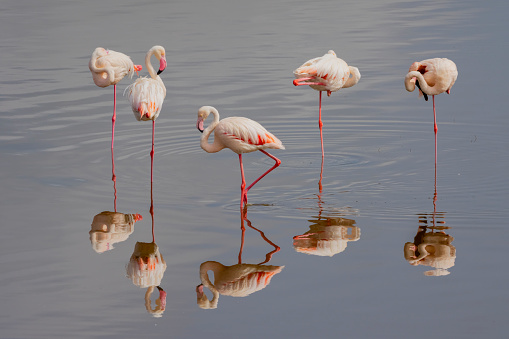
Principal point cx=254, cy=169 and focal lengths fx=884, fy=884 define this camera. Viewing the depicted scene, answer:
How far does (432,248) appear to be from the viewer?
6.43 meters

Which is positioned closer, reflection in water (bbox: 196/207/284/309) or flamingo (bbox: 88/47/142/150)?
reflection in water (bbox: 196/207/284/309)

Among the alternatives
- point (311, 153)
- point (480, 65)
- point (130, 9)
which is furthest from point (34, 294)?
point (130, 9)

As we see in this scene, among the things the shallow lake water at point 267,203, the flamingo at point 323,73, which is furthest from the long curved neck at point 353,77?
the shallow lake water at point 267,203

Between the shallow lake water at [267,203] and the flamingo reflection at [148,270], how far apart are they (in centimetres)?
2

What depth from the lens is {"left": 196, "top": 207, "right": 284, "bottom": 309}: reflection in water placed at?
5.71 meters

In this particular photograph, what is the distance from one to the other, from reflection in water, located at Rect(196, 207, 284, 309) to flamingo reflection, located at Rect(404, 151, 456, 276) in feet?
3.24

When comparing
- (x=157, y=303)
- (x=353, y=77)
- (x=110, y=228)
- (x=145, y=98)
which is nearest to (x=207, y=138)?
(x=110, y=228)

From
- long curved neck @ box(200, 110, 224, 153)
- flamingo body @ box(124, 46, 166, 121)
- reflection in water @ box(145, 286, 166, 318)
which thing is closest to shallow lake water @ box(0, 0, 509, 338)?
reflection in water @ box(145, 286, 166, 318)

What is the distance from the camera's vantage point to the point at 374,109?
1163 centimetres

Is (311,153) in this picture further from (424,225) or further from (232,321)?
(232,321)

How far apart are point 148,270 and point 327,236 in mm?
1444

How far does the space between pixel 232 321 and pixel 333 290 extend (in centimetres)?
80

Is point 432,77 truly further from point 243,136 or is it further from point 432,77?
point 243,136

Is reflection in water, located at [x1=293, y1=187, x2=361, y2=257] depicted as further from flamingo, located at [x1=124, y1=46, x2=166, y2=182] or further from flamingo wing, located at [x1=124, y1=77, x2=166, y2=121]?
flamingo wing, located at [x1=124, y1=77, x2=166, y2=121]
